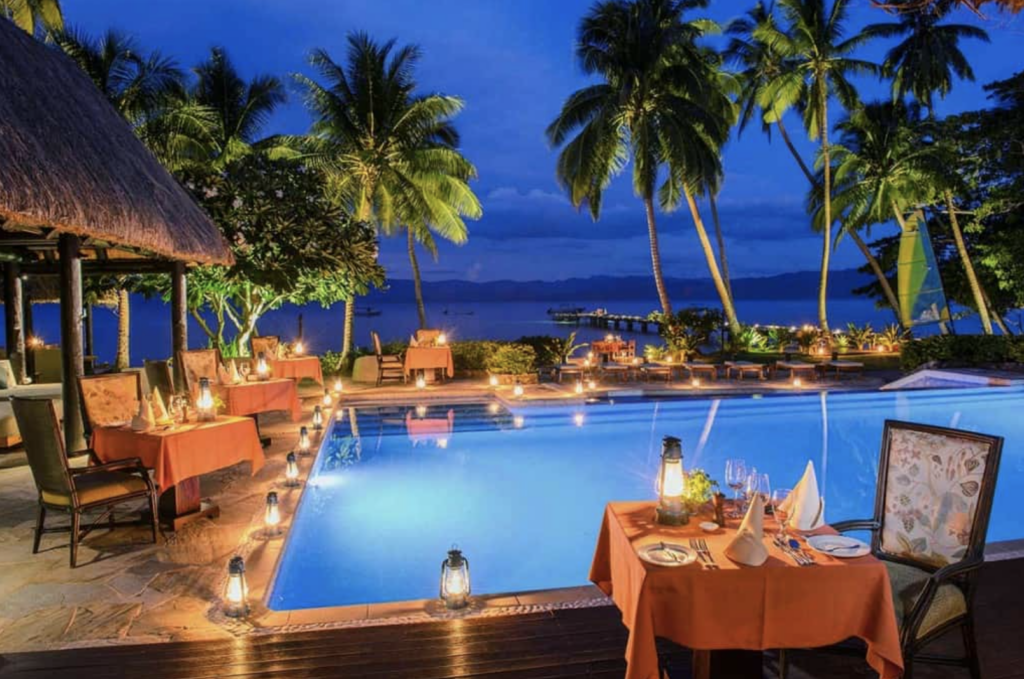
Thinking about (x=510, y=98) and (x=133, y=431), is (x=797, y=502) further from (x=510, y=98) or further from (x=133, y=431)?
(x=510, y=98)

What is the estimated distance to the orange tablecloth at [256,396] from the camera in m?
7.47

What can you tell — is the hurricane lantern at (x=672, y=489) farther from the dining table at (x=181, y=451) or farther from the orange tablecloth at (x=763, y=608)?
the dining table at (x=181, y=451)

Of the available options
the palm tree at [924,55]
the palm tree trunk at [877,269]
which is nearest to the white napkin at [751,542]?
the palm tree at [924,55]

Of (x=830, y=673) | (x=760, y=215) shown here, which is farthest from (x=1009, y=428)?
(x=760, y=215)

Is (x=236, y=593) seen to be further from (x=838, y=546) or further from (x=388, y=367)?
(x=388, y=367)

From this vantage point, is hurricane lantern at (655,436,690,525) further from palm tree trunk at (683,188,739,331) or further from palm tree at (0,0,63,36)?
palm tree trunk at (683,188,739,331)

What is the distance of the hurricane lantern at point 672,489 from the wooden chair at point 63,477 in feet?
12.1

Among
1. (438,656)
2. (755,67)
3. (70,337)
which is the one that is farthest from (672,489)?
(755,67)

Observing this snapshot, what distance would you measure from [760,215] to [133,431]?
343 feet

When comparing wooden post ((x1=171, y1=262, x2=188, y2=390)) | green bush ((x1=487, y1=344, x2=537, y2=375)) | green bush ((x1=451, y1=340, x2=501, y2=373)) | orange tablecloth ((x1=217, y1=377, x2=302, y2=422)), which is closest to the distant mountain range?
green bush ((x1=451, y1=340, x2=501, y2=373))

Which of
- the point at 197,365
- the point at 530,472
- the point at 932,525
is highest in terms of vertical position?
Result: the point at 197,365

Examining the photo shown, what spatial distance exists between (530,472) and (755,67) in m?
17.5

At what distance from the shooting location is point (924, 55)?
20.0m

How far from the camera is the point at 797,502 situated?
2.96 meters
